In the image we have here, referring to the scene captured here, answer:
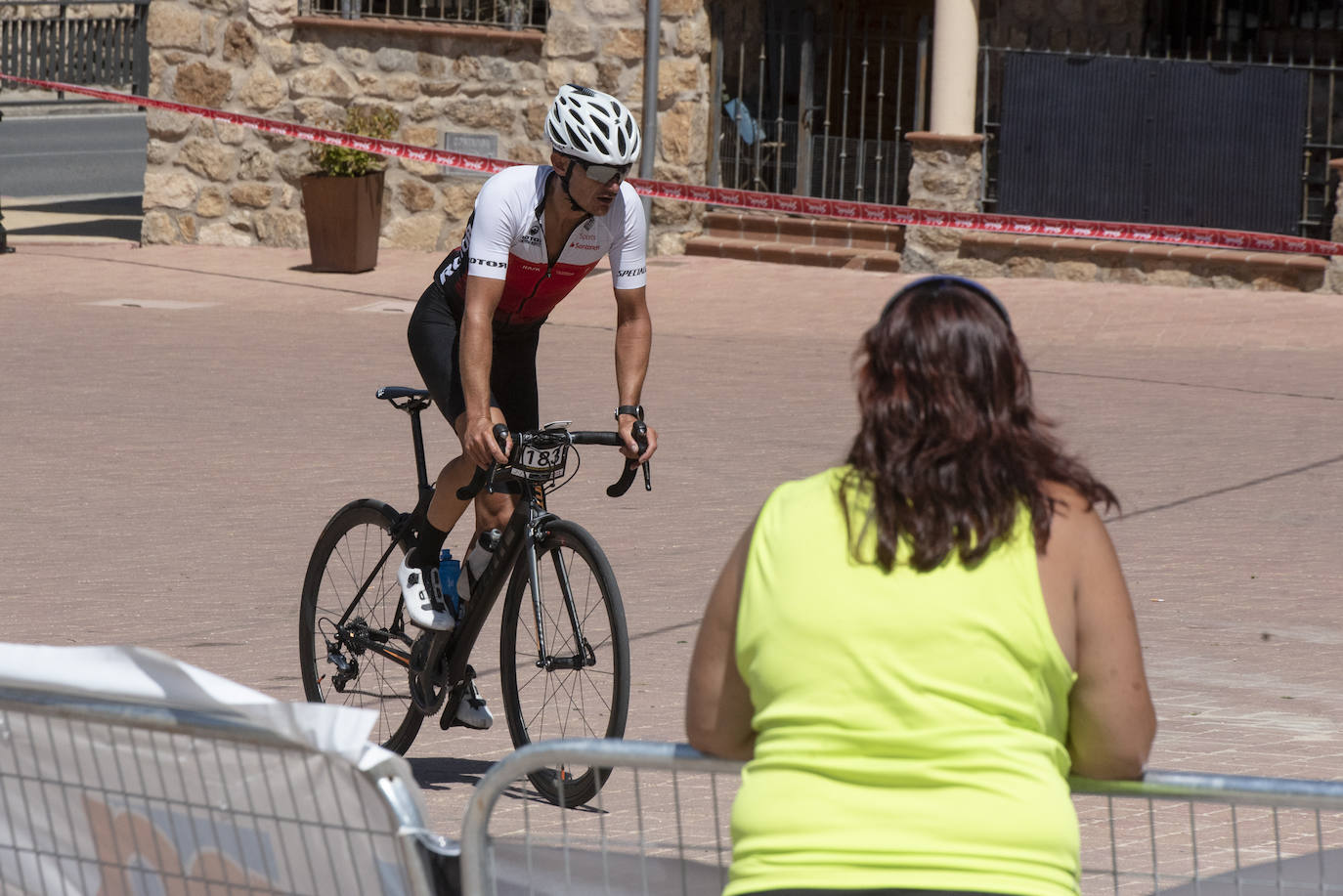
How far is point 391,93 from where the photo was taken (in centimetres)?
1730

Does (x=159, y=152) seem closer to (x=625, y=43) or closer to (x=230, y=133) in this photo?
(x=230, y=133)

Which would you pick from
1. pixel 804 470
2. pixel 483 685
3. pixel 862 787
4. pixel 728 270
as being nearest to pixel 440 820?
pixel 483 685

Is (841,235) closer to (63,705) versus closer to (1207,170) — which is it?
(1207,170)

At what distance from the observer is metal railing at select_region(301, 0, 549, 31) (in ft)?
56.3

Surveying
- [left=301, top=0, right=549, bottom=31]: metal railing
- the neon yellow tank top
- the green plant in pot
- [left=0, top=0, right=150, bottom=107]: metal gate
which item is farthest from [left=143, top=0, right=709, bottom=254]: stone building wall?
the neon yellow tank top

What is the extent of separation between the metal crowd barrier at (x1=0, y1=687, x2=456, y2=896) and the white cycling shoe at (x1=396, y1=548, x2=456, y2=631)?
6.36ft

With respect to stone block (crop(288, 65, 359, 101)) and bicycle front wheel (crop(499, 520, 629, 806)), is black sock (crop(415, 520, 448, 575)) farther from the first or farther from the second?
stone block (crop(288, 65, 359, 101))

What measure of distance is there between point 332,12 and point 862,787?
1623 centimetres

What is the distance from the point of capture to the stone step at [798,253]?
16.6 metres

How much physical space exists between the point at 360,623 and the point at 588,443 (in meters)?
1.07

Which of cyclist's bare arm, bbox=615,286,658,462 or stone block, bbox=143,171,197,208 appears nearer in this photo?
cyclist's bare arm, bbox=615,286,658,462

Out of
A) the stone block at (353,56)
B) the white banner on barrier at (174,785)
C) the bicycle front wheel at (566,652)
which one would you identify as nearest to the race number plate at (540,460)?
the bicycle front wheel at (566,652)

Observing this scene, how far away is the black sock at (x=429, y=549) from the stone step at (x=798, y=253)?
39.2ft

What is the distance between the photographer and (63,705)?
2699 mm
